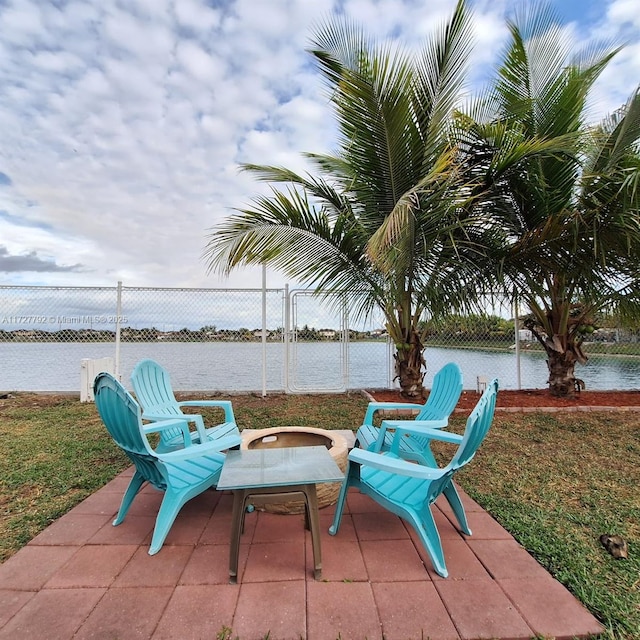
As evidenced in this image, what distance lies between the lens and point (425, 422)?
285 centimetres

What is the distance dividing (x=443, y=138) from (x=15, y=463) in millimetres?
6088

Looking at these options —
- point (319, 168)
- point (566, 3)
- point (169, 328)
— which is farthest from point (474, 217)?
point (169, 328)

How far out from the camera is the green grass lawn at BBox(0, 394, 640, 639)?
2.09 m

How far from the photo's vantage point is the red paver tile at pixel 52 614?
1.60 m

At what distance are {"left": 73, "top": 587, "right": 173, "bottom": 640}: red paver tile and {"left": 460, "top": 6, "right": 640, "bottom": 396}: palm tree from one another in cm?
505

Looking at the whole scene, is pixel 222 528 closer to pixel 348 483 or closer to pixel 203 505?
pixel 203 505

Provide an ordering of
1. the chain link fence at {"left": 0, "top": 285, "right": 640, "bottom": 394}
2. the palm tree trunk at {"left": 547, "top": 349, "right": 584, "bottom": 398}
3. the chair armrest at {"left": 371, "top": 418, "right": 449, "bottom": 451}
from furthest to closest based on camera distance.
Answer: the chain link fence at {"left": 0, "top": 285, "right": 640, "bottom": 394} → the palm tree trunk at {"left": 547, "top": 349, "right": 584, "bottom": 398} → the chair armrest at {"left": 371, "top": 418, "right": 449, "bottom": 451}

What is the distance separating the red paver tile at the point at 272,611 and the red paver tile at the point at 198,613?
5 cm

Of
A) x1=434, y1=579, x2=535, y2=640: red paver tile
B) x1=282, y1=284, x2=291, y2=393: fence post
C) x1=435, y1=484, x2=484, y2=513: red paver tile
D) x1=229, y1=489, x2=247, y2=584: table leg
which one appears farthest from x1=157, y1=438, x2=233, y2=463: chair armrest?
x1=282, y1=284, x2=291, y2=393: fence post

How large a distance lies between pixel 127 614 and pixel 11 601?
60cm

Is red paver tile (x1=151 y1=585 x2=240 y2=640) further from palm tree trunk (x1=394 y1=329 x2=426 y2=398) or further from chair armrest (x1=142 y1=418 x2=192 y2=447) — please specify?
palm tree trunk (x1=394 y1=329 x2=426 y2=398)

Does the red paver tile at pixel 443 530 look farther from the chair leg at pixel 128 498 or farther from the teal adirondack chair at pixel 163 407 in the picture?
the chair leg at pixel 128 498

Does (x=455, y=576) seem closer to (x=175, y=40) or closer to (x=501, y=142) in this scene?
(x=501, y=142)

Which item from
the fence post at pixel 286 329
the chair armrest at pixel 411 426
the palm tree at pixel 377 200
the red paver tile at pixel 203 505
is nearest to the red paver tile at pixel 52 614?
the red paver tile at pixel 203 505
